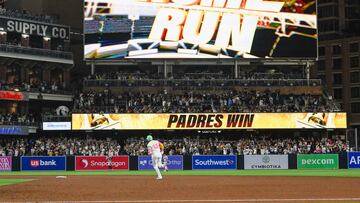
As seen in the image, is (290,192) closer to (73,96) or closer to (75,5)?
(73,96)

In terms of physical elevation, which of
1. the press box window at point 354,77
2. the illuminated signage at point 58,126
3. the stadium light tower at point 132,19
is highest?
the stadium light tower at point 132,19

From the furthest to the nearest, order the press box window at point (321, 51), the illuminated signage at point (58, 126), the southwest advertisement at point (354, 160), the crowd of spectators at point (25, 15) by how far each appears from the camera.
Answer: the press box window at point (321, 51), the crowd of spectators at point (25, 15), the illuminated signage at point (58, 126), the southwest advertisement at point (354, 160)

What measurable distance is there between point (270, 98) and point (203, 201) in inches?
2166

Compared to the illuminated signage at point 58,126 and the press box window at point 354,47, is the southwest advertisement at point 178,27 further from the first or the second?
the press box window at point 354,47

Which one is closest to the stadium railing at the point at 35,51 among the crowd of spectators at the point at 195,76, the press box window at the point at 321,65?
the crowd of spectators at the point at 195,76

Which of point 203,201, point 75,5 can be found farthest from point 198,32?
point 203,201

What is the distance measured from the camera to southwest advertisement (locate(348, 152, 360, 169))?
50.1m

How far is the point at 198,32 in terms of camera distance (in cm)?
7406

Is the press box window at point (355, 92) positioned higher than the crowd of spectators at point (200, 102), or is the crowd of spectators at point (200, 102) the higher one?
the press box window at point (355, 92)

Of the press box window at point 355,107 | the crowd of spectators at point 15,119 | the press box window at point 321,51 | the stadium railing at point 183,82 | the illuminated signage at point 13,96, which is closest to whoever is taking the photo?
the crowd of spectators at point 15,119

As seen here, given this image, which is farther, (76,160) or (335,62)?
(335,62)

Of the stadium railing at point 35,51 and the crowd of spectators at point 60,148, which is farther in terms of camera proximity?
the stadium railing at point 35,51

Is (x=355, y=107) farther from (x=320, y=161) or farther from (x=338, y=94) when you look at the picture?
(x=320, y=161)

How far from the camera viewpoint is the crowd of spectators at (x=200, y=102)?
69688 mm
